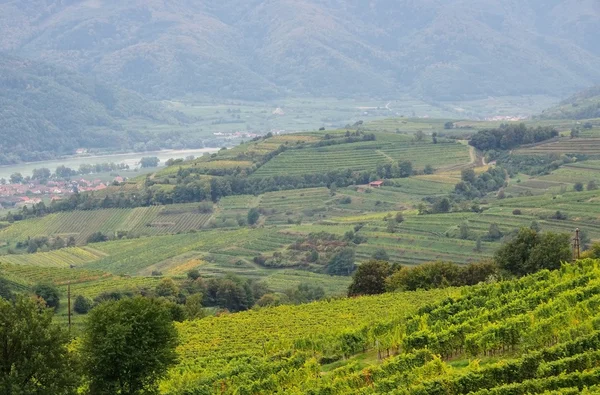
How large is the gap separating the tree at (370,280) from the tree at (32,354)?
28772 mm

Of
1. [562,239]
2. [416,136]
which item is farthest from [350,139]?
[562,239]

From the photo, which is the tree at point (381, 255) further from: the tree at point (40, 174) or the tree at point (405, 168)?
the tree at point (40, 174)

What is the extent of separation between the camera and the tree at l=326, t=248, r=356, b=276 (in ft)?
258

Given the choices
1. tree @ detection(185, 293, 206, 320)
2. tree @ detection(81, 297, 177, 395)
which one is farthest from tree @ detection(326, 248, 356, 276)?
tree @ detection(81, 297, 177, 395)

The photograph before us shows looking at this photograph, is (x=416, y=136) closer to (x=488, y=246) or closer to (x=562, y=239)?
(x=488, y=246)

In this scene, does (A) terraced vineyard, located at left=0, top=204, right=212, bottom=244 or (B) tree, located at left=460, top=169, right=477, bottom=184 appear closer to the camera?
(A) terraced vineyard, located at left=0, top=204, right=212, bottom=244

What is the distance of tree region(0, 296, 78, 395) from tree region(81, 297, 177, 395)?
4.53ft

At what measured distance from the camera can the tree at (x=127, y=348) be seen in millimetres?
29906

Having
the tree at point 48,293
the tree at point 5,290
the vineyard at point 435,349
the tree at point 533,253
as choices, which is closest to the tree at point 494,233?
the tree at point 533,253

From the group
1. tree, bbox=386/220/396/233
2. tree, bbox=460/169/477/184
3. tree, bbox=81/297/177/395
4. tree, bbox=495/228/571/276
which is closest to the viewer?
tree, bbox=81/297/177/395

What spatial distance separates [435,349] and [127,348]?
29.5 ft

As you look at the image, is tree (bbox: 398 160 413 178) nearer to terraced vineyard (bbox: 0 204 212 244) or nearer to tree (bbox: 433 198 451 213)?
terraced vineyard (bbox: 0 204 212 244)

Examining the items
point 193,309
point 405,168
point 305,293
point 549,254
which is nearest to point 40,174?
point 405,168

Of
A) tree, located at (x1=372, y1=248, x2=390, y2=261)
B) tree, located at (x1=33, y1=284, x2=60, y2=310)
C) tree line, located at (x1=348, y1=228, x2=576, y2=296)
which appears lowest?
tree, located at (x1=372, y1=248, x2=390, y2=261)
